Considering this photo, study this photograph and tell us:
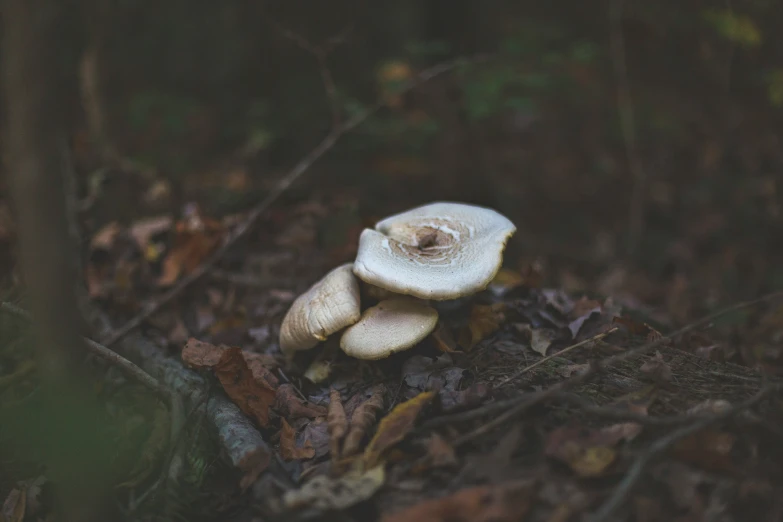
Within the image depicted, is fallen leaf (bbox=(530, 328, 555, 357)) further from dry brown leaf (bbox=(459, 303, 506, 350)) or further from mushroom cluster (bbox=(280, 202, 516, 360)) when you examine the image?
mushroom cluster (bbox=(280, 202, 516, 360))

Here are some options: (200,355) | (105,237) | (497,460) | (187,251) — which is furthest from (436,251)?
(105,237)

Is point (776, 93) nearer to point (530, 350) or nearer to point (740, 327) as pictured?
point (740, 327)

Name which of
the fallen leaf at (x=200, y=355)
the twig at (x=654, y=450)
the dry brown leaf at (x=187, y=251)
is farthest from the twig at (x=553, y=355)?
the dry brown leaf at (x=187, y=251)

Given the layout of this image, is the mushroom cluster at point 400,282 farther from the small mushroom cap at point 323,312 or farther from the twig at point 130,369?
the twig at point 130,369

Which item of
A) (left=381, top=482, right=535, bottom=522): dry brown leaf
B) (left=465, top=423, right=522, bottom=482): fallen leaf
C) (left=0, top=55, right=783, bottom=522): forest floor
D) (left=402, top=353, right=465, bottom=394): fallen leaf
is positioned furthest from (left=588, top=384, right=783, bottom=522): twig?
(left=402, top=353, right=465, bottom=394): fallen leaf

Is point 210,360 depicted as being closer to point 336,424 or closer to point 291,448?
point 291,448

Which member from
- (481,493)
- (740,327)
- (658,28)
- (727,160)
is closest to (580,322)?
(481,493)
